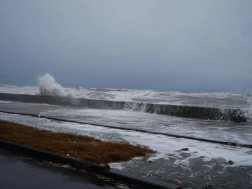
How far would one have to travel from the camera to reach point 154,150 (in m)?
6.20

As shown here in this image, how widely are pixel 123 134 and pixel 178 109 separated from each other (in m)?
8.78

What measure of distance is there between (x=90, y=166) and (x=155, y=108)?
46.2 ft

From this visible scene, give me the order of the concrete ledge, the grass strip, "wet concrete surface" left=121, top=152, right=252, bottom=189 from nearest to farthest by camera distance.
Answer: the concrete ledge
"wet concrete surface" left=121, top=152, right=252, bottom=189
the grass strip

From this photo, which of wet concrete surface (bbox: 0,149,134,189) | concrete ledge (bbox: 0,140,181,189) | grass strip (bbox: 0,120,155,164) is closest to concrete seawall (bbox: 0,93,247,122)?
grass strip (bbox: 0,120,155,164)

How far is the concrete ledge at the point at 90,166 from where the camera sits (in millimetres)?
3724

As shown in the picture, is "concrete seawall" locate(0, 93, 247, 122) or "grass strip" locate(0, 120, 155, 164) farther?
"concrete seawall" locate(0, 93, 247, 122)

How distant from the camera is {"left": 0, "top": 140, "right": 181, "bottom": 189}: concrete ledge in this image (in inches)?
147

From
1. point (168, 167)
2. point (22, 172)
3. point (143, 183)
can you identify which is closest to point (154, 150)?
point (168, 167)

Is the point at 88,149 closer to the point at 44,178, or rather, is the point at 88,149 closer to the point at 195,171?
the point at 44,178

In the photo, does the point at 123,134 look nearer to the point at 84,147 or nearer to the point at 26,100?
the point at 84,147

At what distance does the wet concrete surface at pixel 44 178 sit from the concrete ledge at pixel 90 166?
0.12m

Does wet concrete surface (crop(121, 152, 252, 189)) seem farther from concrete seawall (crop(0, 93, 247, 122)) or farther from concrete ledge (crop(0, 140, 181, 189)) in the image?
concrete seawall (crop(0, 93, 247, 122))

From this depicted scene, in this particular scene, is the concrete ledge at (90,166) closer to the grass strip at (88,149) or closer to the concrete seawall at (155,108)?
the grass strip at (88,149)

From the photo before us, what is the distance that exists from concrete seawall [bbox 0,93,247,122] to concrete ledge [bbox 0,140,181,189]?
11831 mm
